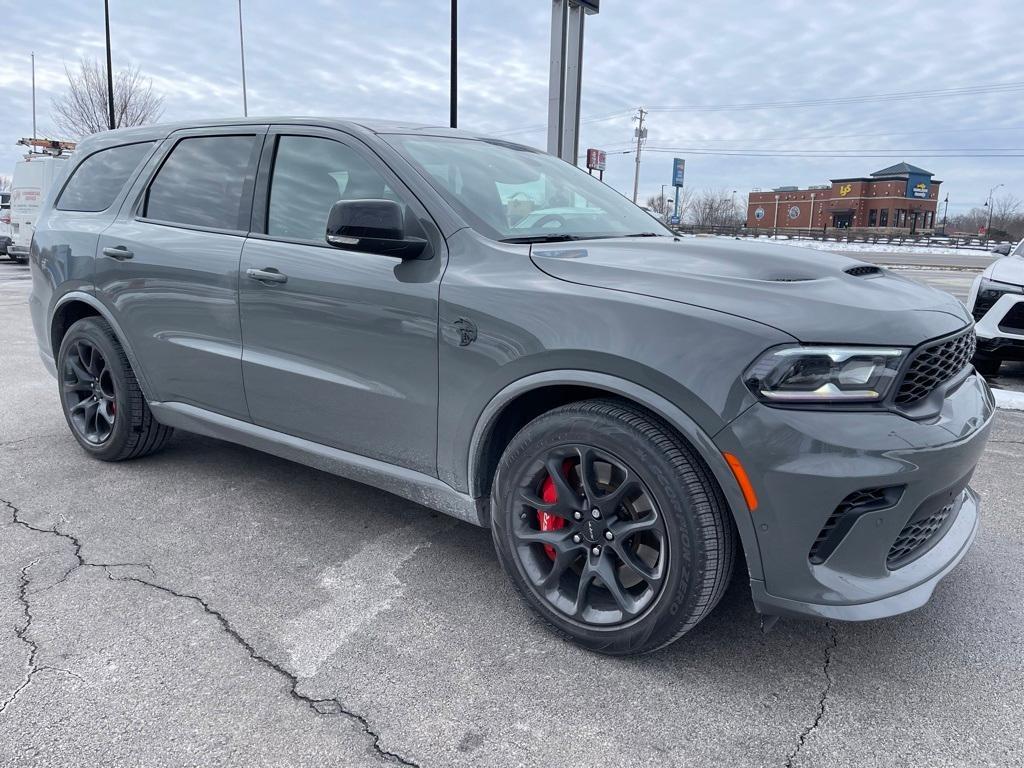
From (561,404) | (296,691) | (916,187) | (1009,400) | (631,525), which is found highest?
(916,187)

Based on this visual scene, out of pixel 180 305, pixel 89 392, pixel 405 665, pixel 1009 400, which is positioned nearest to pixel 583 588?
pixel 405 665

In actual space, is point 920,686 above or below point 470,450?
below

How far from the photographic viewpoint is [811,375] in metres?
2.07

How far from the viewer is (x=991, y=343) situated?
6297 mm

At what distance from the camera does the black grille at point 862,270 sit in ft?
8.66

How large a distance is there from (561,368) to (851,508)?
0.90 m

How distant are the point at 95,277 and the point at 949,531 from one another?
3.94 m

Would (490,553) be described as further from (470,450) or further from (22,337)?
(22,337)

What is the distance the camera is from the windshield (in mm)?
2904

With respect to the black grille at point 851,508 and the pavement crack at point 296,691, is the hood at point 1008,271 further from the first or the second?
the pavement crack at point 296,691

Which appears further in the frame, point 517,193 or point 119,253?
point 119,253

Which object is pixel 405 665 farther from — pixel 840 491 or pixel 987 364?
pixel 987 364

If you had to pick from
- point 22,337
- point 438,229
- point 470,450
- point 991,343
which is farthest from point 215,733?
point 22,337

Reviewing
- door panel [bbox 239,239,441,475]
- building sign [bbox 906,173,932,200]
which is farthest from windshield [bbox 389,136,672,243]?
building sign [bbox 906,173,932,200]
